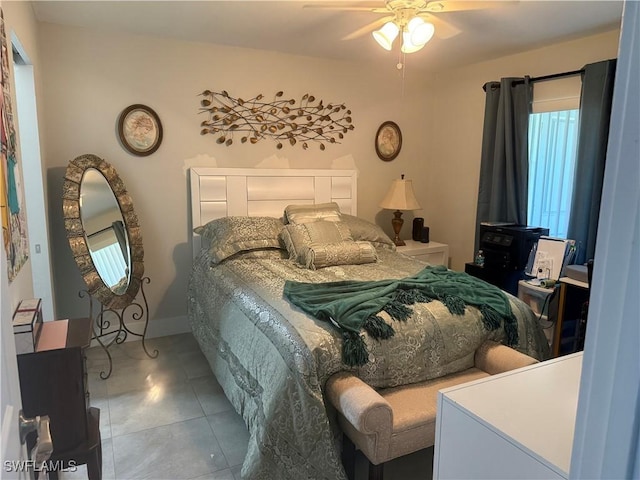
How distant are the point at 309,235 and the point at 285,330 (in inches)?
52.8

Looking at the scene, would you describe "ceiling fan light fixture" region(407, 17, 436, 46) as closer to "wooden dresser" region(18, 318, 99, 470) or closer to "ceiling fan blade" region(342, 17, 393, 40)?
"ceiling fan blade" region(342, 17, 393, 40)

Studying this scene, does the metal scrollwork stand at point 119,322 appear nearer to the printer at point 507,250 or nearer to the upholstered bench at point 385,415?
the upholstered bench at point 385,415

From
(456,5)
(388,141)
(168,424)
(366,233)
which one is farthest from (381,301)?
(388,141)

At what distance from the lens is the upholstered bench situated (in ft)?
5.61

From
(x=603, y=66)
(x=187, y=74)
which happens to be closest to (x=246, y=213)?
(x=187, y=74)

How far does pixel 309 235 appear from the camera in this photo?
3262 mm

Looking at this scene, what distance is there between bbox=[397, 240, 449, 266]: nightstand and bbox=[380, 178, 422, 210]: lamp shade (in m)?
0.38

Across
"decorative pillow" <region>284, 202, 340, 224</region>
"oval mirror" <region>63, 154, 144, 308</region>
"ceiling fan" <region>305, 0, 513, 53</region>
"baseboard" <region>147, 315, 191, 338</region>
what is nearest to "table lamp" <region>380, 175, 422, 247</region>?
"decorative pillow" <region>284, 202, 340, 224</region>

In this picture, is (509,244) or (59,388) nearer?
(59,388)

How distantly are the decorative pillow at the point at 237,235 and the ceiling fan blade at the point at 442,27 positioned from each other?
1773 mm

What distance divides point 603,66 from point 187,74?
9.84 feet

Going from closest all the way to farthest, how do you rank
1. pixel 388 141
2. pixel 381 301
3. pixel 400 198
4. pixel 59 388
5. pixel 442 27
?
1. pixel 59 388
2. pixel 381 301
3. pixel 442 27
4. pixel 400 198
5. pixel 388 141

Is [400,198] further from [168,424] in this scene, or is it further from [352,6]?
[168,424]

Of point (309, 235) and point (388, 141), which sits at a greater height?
point (388, 141)
